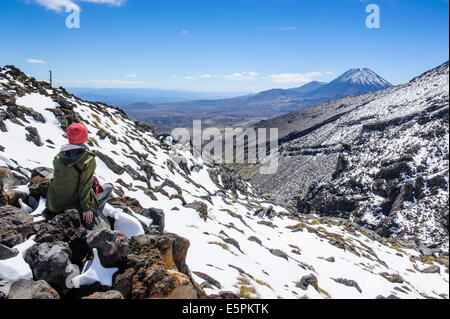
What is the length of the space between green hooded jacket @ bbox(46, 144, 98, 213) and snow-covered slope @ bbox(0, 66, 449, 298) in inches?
88.4

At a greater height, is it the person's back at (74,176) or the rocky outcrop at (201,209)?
the person's back at (74,176)

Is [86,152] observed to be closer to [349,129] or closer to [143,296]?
[143,296]

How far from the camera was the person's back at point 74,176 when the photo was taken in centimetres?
766

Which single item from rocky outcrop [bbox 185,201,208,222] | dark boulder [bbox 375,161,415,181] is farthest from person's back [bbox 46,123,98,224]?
dark boulder [bbox 375,161,415,181]

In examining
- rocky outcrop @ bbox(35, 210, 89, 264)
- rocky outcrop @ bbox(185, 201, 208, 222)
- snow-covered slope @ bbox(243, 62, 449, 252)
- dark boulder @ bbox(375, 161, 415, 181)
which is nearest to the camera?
rocky outcrop @ bbox(35, 210, 89, 264)

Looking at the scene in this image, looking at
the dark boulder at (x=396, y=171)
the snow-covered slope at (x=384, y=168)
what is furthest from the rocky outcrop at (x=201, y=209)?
the dark boulder at (x=396, y=171)

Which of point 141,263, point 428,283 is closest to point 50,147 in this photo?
point 141,263

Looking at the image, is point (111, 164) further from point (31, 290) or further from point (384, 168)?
point (384, 168)

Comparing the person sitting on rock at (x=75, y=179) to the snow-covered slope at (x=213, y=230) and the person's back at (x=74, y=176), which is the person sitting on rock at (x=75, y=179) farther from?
the snow-covered slope at (x=213, y=230)

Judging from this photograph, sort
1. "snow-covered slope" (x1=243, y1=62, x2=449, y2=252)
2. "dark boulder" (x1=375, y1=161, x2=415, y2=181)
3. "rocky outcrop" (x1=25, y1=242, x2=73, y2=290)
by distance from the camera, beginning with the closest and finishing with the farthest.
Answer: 1. "rocky outcrop" (x1=25, y1=242, x2=73, y2=290)
2. "snow-covered slope" (x1=243, y1=62, x2=449, y2=252)
3. "dark boulder" (x1=375, y1=161, x2=415, y2=181)

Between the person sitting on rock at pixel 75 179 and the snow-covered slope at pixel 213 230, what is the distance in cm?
222

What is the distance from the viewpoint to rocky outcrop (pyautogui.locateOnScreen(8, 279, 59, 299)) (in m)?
5.50

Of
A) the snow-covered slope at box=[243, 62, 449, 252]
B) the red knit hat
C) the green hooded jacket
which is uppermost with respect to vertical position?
the red knit hat

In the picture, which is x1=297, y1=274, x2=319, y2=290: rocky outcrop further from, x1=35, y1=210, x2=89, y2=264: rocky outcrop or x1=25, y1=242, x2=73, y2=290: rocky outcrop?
x1=25, y1=242, x2=73, y2=290: rocky outcrop
